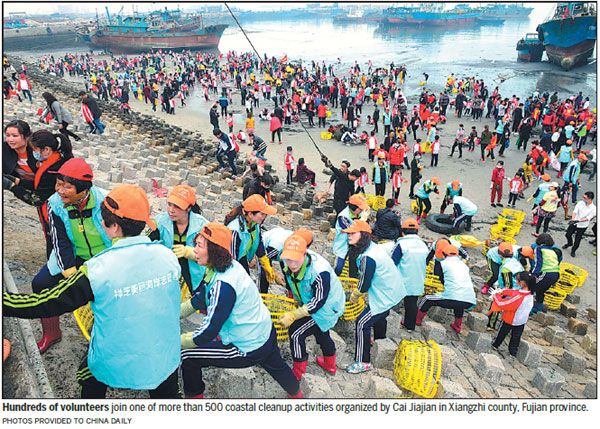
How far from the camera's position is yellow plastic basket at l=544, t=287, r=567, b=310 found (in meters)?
6.59

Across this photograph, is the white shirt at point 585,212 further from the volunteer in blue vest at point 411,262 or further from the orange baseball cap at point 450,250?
the volunteer in blue vest at point 411,262

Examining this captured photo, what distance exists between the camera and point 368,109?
22.9 metres

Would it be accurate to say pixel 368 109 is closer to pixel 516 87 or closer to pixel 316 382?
pixel 516 87

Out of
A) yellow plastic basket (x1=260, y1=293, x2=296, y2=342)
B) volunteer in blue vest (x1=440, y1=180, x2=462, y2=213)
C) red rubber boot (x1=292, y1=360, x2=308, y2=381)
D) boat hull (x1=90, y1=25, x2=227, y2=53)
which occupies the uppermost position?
boat hull (x1=90, y1=25, x2=227, y2=53)

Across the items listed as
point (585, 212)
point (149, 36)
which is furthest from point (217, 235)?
point (149, 36)

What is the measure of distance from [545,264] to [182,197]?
17.8ft

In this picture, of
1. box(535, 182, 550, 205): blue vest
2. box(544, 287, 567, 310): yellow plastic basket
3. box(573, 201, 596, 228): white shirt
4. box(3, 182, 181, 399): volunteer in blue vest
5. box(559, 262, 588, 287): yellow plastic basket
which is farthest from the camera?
box(535, 182, 550, 205): blue vest

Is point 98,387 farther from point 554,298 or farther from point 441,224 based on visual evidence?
point 441,224

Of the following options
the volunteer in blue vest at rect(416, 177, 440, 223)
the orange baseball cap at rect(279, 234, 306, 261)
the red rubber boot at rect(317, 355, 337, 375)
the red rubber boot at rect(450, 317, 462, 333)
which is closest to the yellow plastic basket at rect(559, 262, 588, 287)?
the red rubber boot at rect(450, 317, 462, 333)

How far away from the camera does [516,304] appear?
463 centimetres

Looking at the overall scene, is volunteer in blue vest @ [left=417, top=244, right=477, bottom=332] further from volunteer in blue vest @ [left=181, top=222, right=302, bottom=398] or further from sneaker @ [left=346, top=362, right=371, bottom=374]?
volunteer in blue vest @ [left=181, top=222, right=302, bottom=398]

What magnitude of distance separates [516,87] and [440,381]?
108ft

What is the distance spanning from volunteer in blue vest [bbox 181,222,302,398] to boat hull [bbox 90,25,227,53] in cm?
6249

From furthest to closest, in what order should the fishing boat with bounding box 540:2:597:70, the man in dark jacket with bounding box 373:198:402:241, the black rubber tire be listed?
the fishing boat with bounding box 540:2:597:70 < the black rubber tire < the man in dark jacket with bounding box 373:198:402:241
